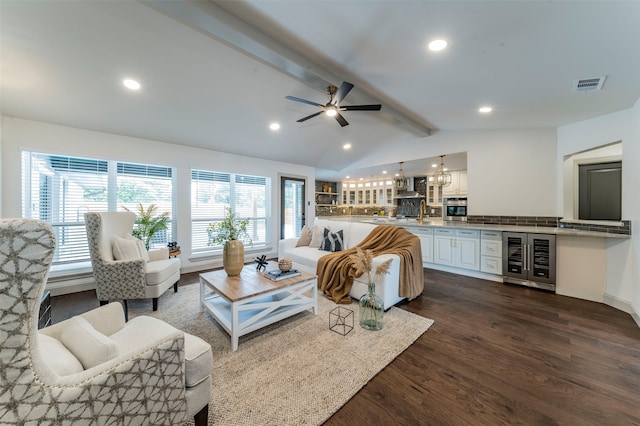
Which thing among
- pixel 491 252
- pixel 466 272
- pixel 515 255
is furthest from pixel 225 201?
pixel 515 255

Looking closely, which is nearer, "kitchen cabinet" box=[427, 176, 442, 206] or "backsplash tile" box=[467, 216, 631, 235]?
"backsplash tile" box=[467, 216, 631, 235]

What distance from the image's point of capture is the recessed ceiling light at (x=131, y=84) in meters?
2.75

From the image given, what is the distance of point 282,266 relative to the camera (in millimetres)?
2678

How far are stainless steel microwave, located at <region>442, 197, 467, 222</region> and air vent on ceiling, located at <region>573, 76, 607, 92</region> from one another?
3.68m

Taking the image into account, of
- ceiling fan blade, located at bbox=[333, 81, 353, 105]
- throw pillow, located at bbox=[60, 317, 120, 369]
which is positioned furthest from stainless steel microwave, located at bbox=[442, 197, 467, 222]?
throw pillow, located at bbox=[60, 317, 120, 369]

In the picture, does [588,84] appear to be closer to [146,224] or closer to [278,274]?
[278,274]

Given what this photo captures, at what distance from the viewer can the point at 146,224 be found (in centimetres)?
377

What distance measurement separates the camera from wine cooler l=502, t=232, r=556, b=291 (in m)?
3.45

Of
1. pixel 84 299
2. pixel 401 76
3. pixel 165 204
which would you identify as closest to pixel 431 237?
pixel 401 76

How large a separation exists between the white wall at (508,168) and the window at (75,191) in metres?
5.94

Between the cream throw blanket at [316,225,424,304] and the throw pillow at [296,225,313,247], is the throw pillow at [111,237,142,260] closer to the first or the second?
the cream throw blanket at [316,225,424,304]

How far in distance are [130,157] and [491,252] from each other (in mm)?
6339

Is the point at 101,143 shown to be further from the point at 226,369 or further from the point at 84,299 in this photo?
the point at 226,369

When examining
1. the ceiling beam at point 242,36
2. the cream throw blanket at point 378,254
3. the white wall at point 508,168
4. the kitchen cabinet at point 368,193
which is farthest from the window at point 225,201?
the white wall at point 508,168
